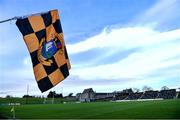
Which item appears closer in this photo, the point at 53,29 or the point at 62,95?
the point at 53,29

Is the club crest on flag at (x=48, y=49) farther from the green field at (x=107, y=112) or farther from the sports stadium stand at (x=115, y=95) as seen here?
the sports stadium stand at (x=115, y=95)

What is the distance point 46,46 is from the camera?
7.49 meters

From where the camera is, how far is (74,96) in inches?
4653

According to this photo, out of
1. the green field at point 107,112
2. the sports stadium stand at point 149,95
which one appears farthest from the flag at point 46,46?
the sports stadium stand at point 149,95

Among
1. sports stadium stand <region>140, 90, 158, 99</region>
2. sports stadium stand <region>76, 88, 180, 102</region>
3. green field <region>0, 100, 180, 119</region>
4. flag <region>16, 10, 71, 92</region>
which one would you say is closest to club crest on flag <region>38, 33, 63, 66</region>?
flag <region>16, 10, 71, 92</region>

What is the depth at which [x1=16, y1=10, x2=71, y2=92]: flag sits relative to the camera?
715cm

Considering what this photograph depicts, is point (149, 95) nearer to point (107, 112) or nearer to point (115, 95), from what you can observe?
point (115, 95)

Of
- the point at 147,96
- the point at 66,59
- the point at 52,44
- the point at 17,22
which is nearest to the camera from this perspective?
the point at 17,22

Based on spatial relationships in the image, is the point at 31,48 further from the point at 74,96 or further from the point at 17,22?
the point at 74,96

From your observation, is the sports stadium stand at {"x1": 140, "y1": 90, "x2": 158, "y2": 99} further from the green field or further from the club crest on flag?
the club crest on flag

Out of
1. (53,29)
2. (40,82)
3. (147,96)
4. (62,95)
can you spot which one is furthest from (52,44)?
(62,95)

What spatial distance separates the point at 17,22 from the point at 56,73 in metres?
1.30

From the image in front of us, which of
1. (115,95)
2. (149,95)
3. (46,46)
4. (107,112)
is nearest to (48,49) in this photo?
(46,46)

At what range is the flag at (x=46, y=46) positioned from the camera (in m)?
7.15
